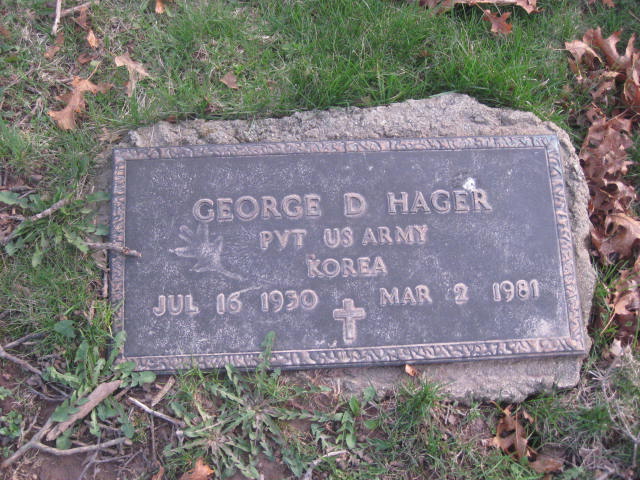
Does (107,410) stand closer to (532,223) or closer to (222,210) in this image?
(222,210)

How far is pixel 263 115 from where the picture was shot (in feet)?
9.46

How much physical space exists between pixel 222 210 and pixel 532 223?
1474mm

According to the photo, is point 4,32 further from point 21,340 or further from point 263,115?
point 21,340

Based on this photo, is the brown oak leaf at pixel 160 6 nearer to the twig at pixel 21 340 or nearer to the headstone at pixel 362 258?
the headstone at pixel 362 258

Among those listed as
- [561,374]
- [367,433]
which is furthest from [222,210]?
[561,374]

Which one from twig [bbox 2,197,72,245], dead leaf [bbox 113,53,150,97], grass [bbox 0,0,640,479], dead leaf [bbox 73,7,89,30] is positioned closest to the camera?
grass [bbox 0,0,640,479]

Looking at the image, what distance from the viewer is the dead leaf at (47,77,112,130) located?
283cm

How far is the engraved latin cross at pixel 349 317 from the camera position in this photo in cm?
243

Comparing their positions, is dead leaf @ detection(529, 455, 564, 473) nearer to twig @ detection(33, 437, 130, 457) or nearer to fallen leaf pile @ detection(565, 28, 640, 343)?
fallen leaf pile @ detection(565, 28, 640, 343)

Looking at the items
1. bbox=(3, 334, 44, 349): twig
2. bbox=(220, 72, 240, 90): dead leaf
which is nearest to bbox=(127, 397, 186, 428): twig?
bbox=(3, 334, 44, 349): twig

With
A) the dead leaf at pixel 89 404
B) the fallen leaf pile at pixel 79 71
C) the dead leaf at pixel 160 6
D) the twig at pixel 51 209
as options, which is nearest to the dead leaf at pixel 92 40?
the fallen leaf pile at pixel 79 71

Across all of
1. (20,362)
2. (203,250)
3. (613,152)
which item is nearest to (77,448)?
(20,362)

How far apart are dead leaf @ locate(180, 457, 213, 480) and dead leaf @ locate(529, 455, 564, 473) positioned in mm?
1436

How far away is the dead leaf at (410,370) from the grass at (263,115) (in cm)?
9
